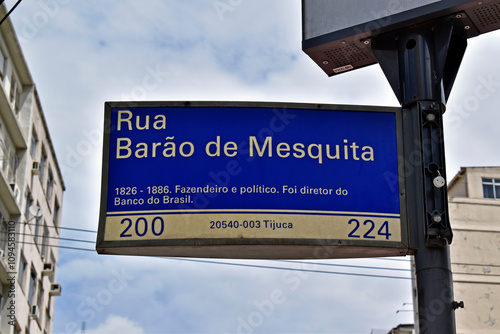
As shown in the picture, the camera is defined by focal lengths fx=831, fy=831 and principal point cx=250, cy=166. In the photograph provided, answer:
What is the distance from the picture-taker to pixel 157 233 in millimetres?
5832

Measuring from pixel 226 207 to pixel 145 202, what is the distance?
586 millimetres

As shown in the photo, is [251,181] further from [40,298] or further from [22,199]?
[40,298]

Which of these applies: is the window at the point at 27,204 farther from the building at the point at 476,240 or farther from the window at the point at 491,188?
the window at the point at 491,188

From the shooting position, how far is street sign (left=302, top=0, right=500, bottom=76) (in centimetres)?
666

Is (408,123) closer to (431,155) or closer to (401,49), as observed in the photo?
(431,155)

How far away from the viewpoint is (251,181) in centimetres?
598

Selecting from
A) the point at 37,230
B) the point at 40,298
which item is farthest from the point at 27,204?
the point at 40,298

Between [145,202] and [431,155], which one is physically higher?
[431,155]

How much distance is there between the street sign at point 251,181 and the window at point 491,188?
46234 millimetres

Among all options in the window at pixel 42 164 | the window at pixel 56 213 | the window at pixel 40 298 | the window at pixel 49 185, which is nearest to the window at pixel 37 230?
the window at pixel 42 164

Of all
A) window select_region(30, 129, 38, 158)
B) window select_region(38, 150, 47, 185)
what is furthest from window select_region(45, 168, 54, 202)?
window select_region(30, 129, 38, 158)

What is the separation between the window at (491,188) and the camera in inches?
1991

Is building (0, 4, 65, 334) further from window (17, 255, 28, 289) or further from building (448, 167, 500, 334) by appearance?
building (448, 167, 500, 334)

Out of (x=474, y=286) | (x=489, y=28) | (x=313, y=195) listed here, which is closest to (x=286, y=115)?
(x=313, y=195)
